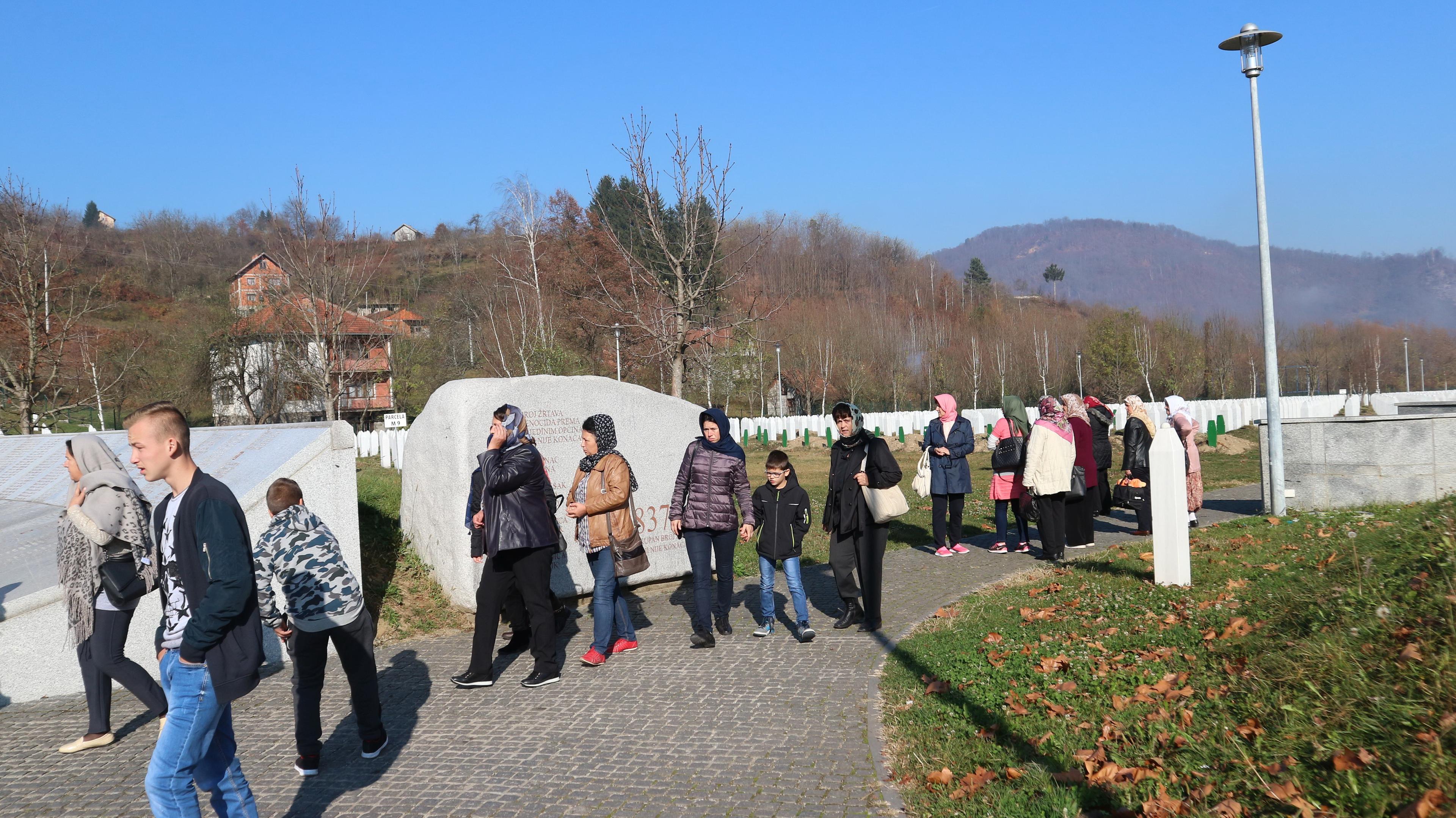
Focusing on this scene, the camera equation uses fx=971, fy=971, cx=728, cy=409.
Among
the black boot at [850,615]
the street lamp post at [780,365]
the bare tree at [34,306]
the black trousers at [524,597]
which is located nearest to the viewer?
the black trousers at [524,597]

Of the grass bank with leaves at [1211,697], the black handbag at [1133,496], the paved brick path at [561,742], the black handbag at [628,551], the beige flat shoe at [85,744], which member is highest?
the black handbag at [628,551]

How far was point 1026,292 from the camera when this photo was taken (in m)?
118

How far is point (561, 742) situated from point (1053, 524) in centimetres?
619

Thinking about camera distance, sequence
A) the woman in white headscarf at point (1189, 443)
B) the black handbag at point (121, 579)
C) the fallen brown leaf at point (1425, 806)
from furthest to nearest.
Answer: the woman in white headscarf at point (1189, 443) → the black handbag at point (121, 579) → the fallen brown leaf at point (1425, 806)

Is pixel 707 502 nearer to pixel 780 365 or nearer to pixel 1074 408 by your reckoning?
pixel 1074 408

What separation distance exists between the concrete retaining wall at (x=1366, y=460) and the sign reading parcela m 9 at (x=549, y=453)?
729cm

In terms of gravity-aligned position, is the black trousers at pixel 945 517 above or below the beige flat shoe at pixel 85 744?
above

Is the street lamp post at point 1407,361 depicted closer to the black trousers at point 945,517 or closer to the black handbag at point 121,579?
the black trousers at point 945,517

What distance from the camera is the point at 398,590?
8641 mm

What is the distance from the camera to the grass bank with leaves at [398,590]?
26.5 feet

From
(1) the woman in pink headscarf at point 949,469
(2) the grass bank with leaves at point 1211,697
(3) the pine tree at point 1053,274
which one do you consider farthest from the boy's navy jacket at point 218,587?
(3) the pine tree at point 1053,274

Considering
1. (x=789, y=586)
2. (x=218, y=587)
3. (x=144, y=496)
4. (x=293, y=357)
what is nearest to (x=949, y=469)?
(x=789, y=586)

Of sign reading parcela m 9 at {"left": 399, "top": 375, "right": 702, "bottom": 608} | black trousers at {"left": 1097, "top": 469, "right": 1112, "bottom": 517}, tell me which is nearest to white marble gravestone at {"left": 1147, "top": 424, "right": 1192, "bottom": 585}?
sign reading parcela m 9 at {"left": 399, "top": 375, "right": 702, "bottom": 608}

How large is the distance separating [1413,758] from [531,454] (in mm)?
4710
